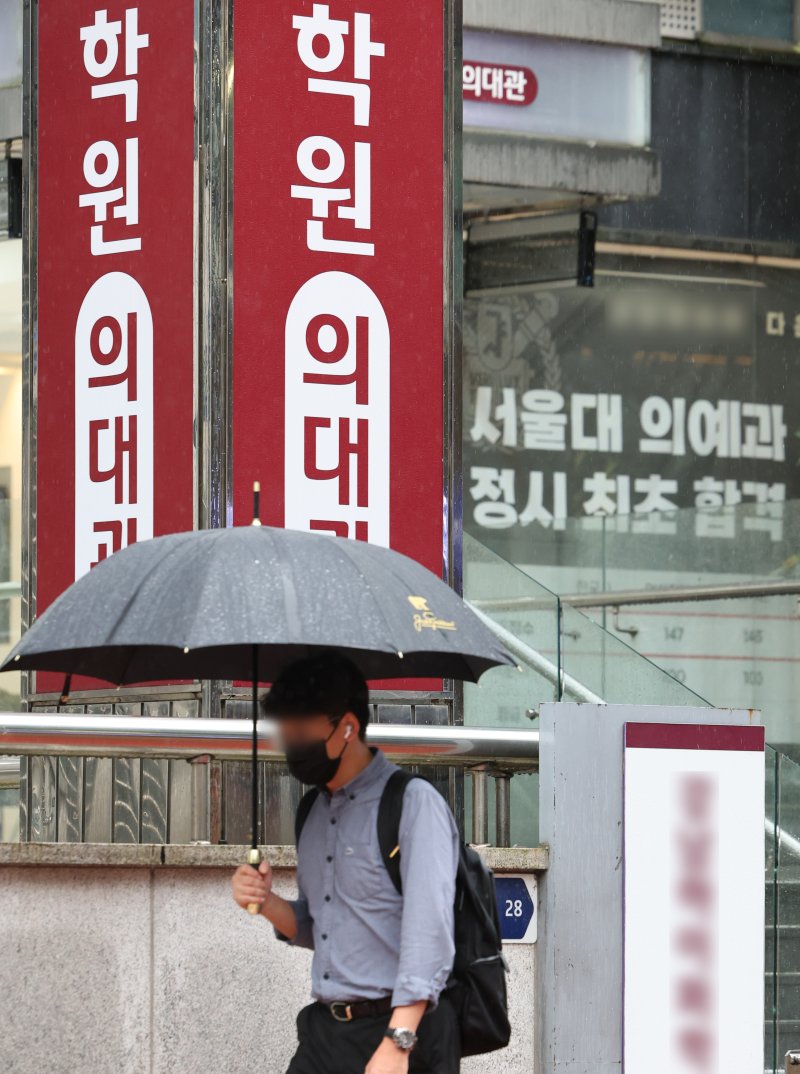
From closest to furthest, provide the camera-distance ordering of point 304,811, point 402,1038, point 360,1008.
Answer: point 402,1038, point 360,1008, point 304,811

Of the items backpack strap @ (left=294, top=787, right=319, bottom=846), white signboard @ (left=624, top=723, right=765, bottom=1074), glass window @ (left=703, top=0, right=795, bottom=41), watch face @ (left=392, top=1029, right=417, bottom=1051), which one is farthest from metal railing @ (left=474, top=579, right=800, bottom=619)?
watch face @ (left=392, top=1029, right=417, bottom=1051)

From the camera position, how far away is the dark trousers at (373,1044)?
164 inches

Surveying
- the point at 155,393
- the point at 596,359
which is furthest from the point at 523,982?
the point at 596,359

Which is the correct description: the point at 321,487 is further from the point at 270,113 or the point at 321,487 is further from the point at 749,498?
the point at 749,498

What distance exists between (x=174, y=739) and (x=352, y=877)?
5.63ft

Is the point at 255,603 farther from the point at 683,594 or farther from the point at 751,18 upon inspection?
the point at 751,18

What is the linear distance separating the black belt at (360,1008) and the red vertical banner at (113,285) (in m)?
3.31

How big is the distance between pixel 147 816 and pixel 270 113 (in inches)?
105

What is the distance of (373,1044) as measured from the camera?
417 cm

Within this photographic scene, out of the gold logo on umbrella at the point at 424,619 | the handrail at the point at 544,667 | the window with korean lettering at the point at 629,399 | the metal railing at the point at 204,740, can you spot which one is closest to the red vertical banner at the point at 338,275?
the handrail at the point at 544,667

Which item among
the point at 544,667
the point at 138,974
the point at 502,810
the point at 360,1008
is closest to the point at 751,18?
the point at 544,667

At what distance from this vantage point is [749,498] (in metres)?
15.0

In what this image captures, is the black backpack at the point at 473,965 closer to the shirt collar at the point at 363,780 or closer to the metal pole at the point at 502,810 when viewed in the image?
the shirt collar at the point at 363,780

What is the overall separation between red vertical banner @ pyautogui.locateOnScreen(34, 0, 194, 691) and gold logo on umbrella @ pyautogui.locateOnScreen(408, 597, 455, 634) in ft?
10.1
